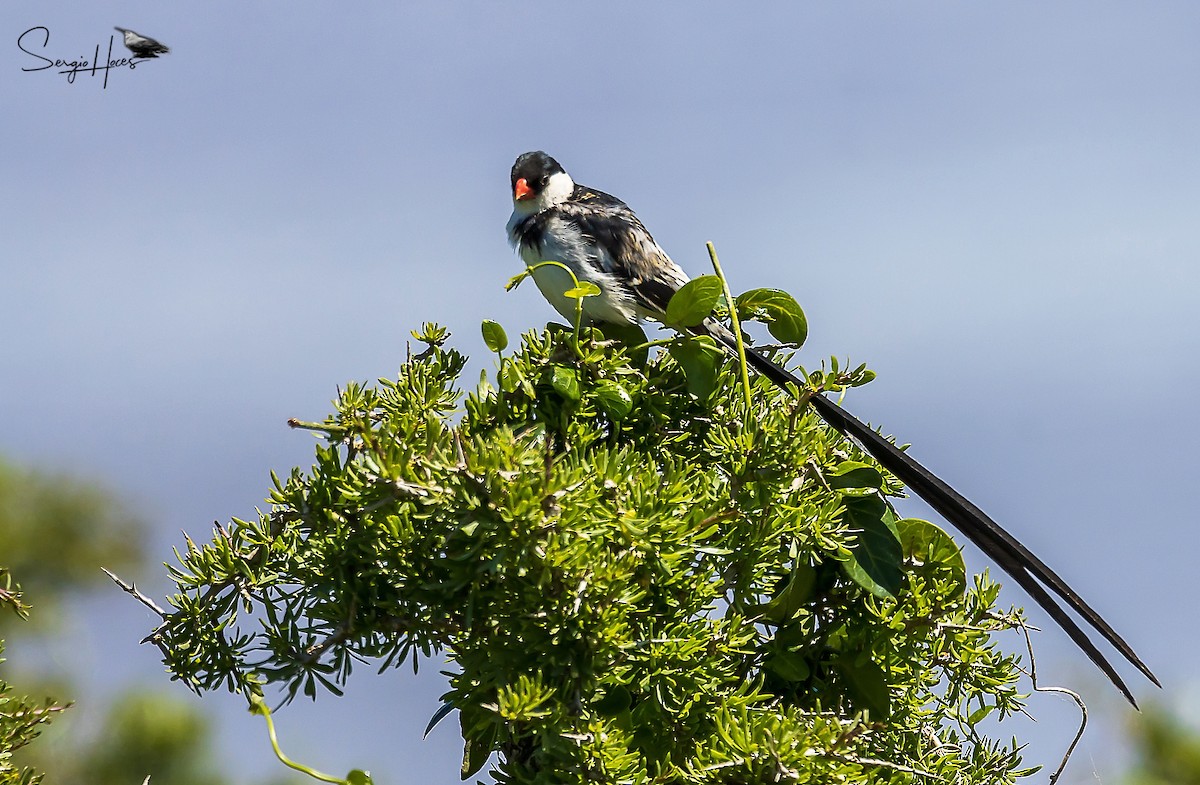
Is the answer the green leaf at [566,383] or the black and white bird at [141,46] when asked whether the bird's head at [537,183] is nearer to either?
the black and white bird at [141,46]

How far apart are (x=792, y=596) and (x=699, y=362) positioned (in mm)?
251

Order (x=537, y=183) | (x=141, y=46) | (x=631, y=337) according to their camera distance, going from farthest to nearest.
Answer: (x=537, y=183), (x=141, y=46), (x=631, y=337)

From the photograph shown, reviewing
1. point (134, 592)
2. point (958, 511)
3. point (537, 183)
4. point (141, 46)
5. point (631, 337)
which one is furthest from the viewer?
point (537, 183)

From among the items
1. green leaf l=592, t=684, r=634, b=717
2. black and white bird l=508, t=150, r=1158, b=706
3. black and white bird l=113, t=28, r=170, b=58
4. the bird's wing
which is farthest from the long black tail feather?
black and white bird l=113, t=28, r=170, b=58

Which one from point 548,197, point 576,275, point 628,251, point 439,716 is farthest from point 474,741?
point 548,197

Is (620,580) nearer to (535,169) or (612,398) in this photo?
(612,398)

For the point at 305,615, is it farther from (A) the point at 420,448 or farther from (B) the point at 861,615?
(B) the point at 861,615

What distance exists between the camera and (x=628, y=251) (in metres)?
1.90

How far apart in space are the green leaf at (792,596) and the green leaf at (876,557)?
0.14 feet

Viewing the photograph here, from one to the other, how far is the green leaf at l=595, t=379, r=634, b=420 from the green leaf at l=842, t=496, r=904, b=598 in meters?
0.24

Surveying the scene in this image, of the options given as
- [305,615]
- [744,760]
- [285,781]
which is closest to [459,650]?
[305,615]

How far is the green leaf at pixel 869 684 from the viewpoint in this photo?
3.92 ft

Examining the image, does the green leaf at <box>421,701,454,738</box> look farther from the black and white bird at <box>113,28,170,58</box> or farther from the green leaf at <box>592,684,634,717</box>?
the black and white bird at <box>113,28,170,58</box>

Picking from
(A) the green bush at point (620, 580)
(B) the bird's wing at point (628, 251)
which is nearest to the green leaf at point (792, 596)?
(A) the green bush at point (620, 580)
